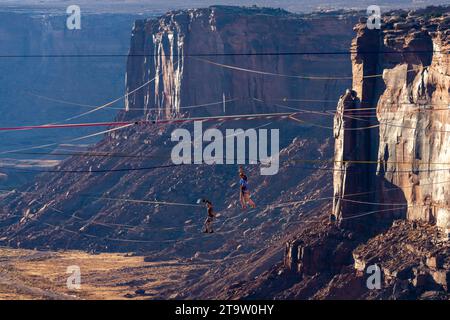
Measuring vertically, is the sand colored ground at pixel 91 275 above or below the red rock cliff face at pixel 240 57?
below

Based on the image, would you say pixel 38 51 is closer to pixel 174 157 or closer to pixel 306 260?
pixel 174 157

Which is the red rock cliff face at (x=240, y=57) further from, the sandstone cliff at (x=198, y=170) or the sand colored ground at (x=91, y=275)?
the sand colored ground at (x=91, y=275)

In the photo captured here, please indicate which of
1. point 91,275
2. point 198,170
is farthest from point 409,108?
point 198,170

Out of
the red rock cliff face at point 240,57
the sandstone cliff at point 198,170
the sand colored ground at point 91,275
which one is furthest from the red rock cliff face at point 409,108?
the red rock cliff face at point 240,57

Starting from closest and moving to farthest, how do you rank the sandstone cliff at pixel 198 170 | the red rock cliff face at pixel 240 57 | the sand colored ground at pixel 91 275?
the sand colored ground at pixel 91 275, the sandstone cliff at pixel 198 170, the red rock cliff face at pixel 240 57

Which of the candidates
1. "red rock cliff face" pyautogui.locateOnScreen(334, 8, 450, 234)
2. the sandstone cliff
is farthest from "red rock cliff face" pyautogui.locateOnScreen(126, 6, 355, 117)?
"red rock cliff face" pyautogui.locateOnScreen(334, 8, 450, 234)

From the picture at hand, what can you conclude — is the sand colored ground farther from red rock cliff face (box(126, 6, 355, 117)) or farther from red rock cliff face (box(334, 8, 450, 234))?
red rock cliff face (box(126, 6, 355, 117))
